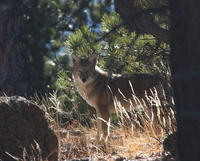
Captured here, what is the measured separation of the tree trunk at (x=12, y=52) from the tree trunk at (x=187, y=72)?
24.5 ft

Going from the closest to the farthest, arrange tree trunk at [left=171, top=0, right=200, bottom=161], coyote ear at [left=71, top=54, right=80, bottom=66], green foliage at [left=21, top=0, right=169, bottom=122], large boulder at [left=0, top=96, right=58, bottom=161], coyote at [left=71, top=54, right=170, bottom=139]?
Answer: 1. tree trunk at [left=171, top=0, right=200, bottom=161]
2. large boulder at [left=0, top=96, right=58, bottom=161]
3. green foliage at [left=21, top=0, right=169, bottom=122]
4. coyote ear at [left=71, top=54, right=80, bottom=66]
5. coyote at [left=71, top=54, right=170, bottom=139]

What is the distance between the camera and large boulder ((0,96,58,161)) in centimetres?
397

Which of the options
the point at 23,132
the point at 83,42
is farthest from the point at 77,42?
the point at 23,132

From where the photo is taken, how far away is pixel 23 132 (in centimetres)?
403

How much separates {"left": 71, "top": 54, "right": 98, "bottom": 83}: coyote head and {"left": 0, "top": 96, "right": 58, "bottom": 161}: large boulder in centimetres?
253

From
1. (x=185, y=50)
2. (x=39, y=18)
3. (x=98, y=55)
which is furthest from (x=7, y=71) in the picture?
(x=185, y=50)

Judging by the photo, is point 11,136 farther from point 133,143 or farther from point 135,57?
point 135,57

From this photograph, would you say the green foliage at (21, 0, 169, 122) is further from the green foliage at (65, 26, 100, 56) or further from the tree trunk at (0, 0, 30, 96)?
the tree trunk at (0, 0, 30, 96)

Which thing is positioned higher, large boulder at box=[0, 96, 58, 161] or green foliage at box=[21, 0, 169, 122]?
green foliage at box=[21, 0, 169, 122]

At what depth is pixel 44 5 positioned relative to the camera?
10766 millimetres

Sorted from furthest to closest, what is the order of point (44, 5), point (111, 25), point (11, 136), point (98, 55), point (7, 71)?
point (44, 5), point (7, 71), point (98, 55), point (111, 25), point (11, 136)

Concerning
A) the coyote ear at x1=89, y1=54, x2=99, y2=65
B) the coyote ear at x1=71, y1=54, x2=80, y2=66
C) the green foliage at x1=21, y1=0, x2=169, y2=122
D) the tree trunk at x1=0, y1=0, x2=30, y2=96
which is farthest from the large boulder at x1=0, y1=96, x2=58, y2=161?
the tree trunk at x1=0, y1=0, x2=30, y2=96

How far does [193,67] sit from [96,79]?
4826 mm

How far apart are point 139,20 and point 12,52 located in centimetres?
576
